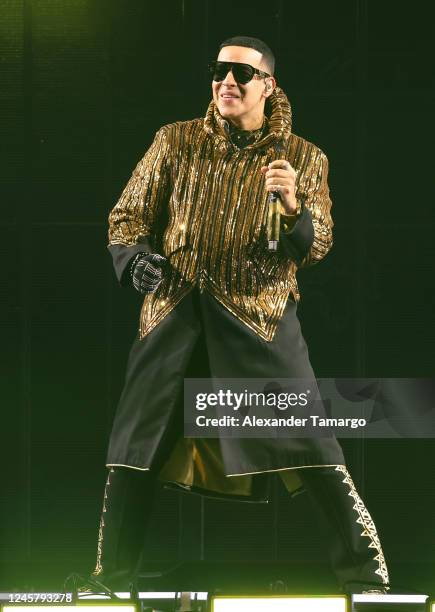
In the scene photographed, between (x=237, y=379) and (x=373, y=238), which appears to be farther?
(x=373, y=238)

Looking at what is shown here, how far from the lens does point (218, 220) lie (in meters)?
4.62

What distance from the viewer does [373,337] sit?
529 centimetres

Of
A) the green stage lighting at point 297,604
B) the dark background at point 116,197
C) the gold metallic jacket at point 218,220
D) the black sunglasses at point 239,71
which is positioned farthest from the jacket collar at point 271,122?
the green stage lighting at point 297,604

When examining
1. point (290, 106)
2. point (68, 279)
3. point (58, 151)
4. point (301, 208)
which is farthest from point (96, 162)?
point (301, 208)

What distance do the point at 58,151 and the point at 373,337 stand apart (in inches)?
58.9

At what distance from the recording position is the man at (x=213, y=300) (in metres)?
4.54

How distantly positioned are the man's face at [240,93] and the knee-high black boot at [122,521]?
1327mm

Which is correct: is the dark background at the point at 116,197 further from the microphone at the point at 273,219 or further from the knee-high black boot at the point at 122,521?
the microphone at the point at 273,219

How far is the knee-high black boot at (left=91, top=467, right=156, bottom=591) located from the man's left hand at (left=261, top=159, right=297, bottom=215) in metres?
1.07

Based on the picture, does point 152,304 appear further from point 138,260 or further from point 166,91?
point 166,91

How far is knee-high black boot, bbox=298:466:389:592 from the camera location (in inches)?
174

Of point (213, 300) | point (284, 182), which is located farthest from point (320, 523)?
point (284, 182)

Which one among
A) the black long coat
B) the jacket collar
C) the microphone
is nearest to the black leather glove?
the black long coat

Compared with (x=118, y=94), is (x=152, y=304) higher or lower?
lower
